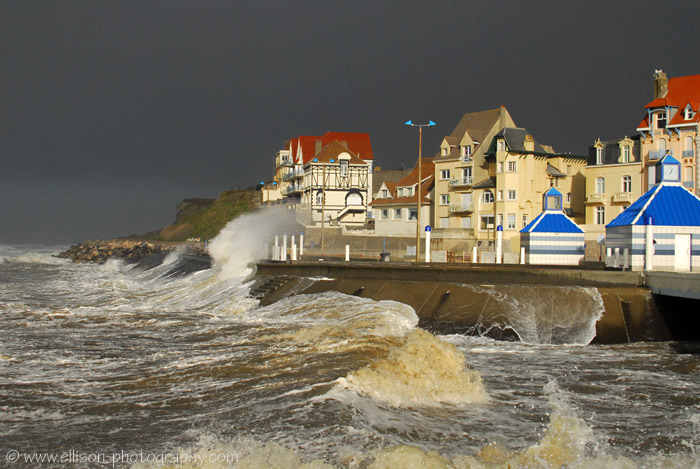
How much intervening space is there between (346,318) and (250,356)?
5545mm

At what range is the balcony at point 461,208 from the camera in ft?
170

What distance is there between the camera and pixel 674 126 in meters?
43.2

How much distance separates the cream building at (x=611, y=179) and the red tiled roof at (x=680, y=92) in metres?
3.19

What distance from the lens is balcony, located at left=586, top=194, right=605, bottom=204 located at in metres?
47.1

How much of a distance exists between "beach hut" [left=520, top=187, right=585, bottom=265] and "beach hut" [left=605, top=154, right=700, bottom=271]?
18.3ft

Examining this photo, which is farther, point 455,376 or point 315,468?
point 455,376

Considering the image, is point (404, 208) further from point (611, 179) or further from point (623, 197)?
point (623, 197)

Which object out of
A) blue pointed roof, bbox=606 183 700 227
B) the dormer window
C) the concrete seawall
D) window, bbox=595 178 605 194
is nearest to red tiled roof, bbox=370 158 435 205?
window, bbox=595 178 605 194

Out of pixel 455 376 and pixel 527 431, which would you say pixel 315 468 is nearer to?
pixel 527 431

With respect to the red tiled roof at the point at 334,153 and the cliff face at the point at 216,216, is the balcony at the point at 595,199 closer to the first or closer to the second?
the red tiled roof at the point at 334,153

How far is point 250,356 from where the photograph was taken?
48.8 feet

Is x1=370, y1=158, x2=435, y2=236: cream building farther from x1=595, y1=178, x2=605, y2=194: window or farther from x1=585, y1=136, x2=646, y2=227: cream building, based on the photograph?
x1=595, y1=178, x2=605, y2=194: window

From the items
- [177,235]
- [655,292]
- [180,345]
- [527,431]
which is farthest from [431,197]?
[177,235]

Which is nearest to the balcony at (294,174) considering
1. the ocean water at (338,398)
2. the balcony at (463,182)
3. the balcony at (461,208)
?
the balcony at (463,182)
